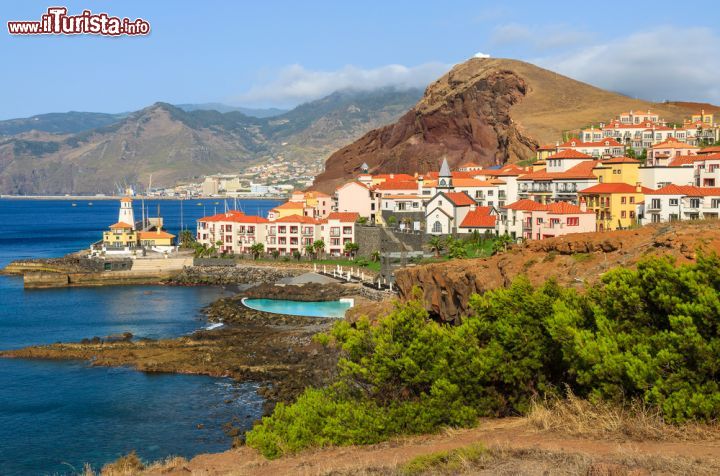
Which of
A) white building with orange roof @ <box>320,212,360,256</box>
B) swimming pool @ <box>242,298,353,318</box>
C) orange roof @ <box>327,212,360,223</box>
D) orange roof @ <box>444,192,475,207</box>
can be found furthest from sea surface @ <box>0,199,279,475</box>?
orange roof @ <box>444,192,475,207</box>

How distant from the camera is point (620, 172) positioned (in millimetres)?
57562

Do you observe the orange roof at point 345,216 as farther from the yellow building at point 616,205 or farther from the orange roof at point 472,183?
the yellow building at point 616,205

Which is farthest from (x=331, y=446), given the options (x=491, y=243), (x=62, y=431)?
(x=491, y=243)

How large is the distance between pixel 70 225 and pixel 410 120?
77.9m

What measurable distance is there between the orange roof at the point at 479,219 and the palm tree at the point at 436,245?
3344 millimetres

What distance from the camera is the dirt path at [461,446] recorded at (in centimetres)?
1312

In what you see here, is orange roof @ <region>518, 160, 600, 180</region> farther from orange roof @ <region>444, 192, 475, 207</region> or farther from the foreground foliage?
the foreground foliage

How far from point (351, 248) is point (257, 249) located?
11.0 m

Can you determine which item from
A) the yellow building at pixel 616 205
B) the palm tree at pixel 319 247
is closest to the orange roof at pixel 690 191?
the yellow building at pixel 616 205

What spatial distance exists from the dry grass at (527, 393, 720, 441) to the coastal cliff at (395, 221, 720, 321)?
742 cm

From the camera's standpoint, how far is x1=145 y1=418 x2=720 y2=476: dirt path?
517 inches

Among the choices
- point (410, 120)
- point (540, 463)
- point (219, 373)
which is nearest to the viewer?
point (540, 463)

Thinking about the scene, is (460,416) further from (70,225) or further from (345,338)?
(70,225)

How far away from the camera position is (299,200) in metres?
97.0
